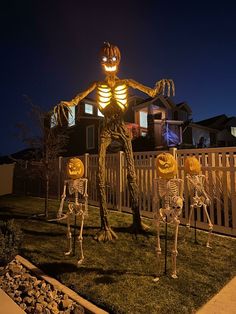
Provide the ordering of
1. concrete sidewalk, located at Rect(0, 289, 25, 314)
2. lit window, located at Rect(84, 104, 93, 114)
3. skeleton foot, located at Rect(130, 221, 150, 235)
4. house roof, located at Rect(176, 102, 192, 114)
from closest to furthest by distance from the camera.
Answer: concrete sidewalk, located at Rect(0, 289, 25, 314) < skeleton foot, located at Rect(130, 221, 150, 235) < lit window, located at Rect(84, 104, 93, 114) < house roof, located at Rect(176, 102, 192, 114)

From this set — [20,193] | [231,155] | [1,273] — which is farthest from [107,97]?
[20,193]

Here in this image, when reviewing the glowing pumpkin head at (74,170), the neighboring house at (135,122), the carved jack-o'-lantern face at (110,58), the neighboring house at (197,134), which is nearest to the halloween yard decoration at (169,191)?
the glowing pumpkin head at (74,170)

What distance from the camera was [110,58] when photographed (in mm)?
5566

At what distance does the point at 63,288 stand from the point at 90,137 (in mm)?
20645

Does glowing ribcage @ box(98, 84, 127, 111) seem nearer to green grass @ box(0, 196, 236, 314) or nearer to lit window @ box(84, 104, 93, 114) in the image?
green grass @ box(0, 196, 236, 314)

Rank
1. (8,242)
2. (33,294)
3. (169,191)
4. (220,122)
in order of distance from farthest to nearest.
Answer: (220,122), (8,242), (169,191), (33,294)

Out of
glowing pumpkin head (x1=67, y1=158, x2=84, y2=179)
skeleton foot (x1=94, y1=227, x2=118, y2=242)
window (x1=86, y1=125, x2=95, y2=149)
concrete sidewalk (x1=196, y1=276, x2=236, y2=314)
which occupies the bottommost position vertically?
concrete sidewalk (x1=196, y1=276, x2=236, y2=314)

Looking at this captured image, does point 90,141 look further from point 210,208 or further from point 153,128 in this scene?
point 210,208

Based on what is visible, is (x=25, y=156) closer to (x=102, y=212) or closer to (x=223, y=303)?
(x=102, y=212)

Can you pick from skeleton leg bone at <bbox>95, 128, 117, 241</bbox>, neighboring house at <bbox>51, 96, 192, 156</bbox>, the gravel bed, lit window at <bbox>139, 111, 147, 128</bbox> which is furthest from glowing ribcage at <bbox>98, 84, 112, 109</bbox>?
lit window at <bbox>139, 111, 147, 128</bbox>

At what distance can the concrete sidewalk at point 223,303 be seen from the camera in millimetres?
3096

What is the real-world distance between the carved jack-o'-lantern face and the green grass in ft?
11.5

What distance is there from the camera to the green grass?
126 inches

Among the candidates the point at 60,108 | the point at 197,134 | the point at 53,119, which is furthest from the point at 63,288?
the point at 197,134
